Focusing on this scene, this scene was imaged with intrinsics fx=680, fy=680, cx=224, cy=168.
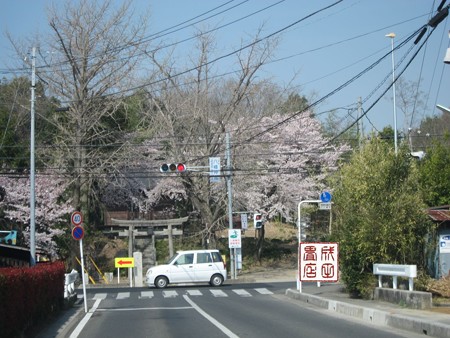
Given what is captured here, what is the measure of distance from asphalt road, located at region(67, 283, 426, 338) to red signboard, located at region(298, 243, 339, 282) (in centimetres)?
119

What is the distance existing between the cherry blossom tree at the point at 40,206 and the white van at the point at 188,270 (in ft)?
39.6

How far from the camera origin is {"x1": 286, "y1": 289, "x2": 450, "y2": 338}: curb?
13375mm

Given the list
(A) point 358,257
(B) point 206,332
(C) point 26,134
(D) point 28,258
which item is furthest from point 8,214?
(B) point 206,332

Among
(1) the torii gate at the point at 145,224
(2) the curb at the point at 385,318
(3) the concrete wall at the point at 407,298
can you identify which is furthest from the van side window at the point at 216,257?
(3) the concrete wall at the point at 407,298

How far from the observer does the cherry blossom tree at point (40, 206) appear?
4525 centimetres

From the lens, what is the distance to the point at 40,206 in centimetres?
4628

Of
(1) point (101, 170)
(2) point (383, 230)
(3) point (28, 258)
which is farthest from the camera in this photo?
(1) point (101, 170)

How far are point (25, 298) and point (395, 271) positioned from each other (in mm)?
10461

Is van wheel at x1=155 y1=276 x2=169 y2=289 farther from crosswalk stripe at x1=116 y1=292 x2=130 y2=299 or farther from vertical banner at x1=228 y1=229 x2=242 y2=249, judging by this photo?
vertical banner at x1=228 y1=229 x2=242 y2=249

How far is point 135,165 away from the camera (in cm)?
4794

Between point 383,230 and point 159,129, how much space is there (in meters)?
26.2

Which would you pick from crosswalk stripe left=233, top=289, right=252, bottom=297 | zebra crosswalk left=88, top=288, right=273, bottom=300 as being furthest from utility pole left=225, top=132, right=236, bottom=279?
crosswalk stripe left=233, top=289, right=252, bottom=297

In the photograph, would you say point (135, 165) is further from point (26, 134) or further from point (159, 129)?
point (26, 134)

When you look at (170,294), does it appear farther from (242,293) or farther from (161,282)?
(161,282)
